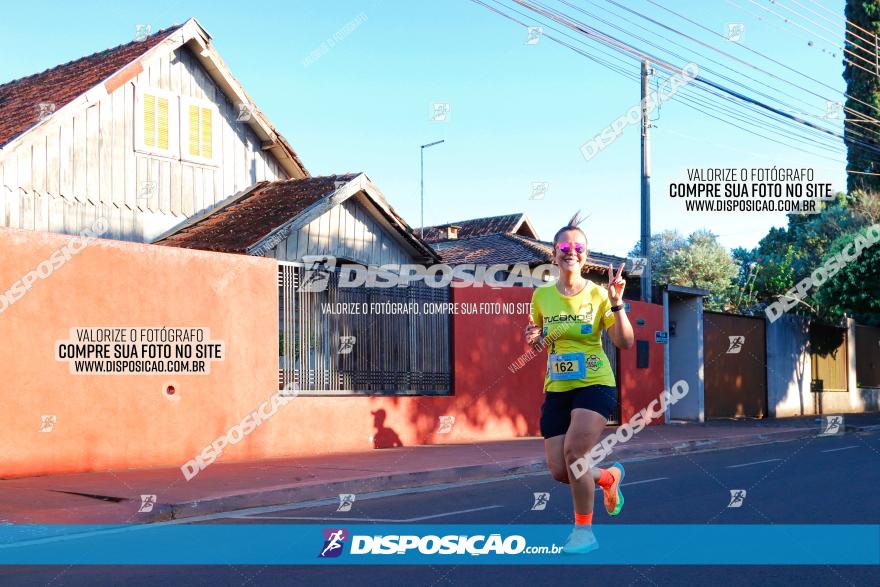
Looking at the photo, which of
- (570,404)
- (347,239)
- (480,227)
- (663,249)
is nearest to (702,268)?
(663,249)

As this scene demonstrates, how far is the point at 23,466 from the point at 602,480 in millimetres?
7291

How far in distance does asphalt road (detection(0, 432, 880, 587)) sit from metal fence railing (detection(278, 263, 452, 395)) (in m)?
3.81

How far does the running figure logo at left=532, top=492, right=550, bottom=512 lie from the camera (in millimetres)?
8994

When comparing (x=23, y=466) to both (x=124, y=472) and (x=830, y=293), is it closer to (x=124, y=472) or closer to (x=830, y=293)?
(x=124, y=472)

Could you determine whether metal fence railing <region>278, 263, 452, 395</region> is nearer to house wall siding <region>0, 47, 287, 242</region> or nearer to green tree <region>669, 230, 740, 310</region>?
house wall siding <region>0, 47, 287, 242</region>

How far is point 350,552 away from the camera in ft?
22.3

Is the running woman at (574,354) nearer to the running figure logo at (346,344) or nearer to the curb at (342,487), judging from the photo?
the curb at (342,487)

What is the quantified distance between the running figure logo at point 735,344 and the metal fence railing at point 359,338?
1090 centimetres

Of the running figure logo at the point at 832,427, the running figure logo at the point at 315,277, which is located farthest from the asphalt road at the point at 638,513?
the running figure logo at the point at 832,427

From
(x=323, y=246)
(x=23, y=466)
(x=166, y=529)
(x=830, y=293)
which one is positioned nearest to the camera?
(x=166, y=529)

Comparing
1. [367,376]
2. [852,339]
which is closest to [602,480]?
[367,376]

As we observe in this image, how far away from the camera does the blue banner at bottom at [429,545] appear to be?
254 inches

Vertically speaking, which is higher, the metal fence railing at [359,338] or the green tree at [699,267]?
the green tree at [699,267]

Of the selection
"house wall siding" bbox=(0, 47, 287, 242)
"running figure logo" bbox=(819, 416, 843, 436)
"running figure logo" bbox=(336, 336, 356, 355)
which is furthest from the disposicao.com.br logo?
"running figure logo" bbox=(819, 416, 843, 436)
